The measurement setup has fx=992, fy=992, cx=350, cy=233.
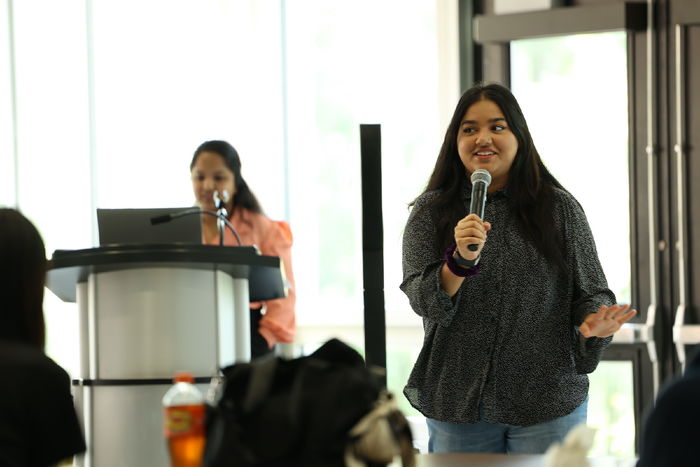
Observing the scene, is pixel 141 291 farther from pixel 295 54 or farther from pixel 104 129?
pixel 104 129

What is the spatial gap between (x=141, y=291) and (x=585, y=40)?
277 centimetres

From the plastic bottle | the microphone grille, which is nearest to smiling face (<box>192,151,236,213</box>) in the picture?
the microphone grille

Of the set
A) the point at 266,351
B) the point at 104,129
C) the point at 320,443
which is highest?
the point at 104,129

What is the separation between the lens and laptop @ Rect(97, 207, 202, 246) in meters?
2.77

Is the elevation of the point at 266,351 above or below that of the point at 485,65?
below

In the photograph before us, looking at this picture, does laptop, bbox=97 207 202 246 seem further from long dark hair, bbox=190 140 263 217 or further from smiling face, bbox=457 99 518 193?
long dark hair, bbox=190 140 263 217

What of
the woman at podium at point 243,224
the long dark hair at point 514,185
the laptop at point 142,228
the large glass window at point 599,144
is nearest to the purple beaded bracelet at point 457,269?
the long dark hair at point 514,185

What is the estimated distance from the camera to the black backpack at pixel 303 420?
1.26 meters

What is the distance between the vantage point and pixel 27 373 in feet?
4.97

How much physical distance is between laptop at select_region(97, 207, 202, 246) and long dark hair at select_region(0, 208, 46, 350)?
113cm

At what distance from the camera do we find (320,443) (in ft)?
4.14

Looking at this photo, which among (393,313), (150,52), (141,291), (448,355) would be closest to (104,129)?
(150,52)

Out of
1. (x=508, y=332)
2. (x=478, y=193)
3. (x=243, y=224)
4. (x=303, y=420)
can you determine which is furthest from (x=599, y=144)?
(x=303, y=420)

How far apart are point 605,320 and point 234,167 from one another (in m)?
2.06
